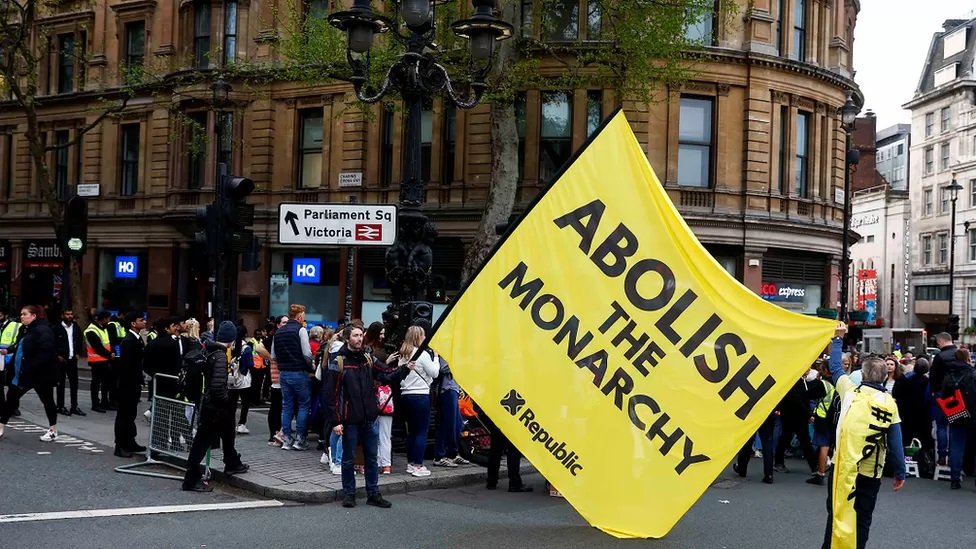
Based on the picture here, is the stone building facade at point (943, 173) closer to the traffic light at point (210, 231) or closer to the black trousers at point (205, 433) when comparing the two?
the traffic light at point (210, 231)

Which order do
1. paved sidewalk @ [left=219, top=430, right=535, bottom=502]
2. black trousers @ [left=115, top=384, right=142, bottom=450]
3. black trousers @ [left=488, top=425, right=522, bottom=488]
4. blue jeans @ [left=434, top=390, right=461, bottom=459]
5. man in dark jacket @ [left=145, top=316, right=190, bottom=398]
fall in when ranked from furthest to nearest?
man in dark jacket @ [left=145, top=316, right=190, bottom=398] → black trousers @ [left=115, top=384, right=142, bottom=450] → blue jeans @ [left=434, top=390, right=461, bottom=459] → black trousers @ [left=488, top=425, right=522, bottom=488] → paved sidewalk @ [left=219, top=430, right=535, bottom=502]

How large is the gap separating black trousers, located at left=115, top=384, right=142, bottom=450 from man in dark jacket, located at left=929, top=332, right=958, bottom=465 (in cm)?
1068

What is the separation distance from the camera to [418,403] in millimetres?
10977

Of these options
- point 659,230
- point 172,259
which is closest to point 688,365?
point 659,230

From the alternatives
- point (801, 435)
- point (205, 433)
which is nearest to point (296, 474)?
point (205, 433)

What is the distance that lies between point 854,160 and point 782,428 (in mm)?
12985

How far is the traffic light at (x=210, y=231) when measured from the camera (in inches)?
470

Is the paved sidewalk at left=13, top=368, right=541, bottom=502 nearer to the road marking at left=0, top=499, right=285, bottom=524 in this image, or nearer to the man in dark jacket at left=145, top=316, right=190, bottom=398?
the road marking at left=0, top=499, right=285, bottom=524

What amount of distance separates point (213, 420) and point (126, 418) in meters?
2.61

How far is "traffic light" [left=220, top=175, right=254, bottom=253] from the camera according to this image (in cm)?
1191

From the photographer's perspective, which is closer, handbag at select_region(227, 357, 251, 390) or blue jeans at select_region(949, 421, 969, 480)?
handbag at select_region(227, 357, 251, 390)

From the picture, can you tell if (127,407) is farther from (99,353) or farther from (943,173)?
(943,173)

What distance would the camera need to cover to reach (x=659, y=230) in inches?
279

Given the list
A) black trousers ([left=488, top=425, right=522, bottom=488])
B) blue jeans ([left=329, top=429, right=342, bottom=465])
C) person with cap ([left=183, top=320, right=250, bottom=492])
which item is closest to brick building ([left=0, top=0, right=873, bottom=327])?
blue jeans ([left=329, top=429, right=342, bottom=465])
